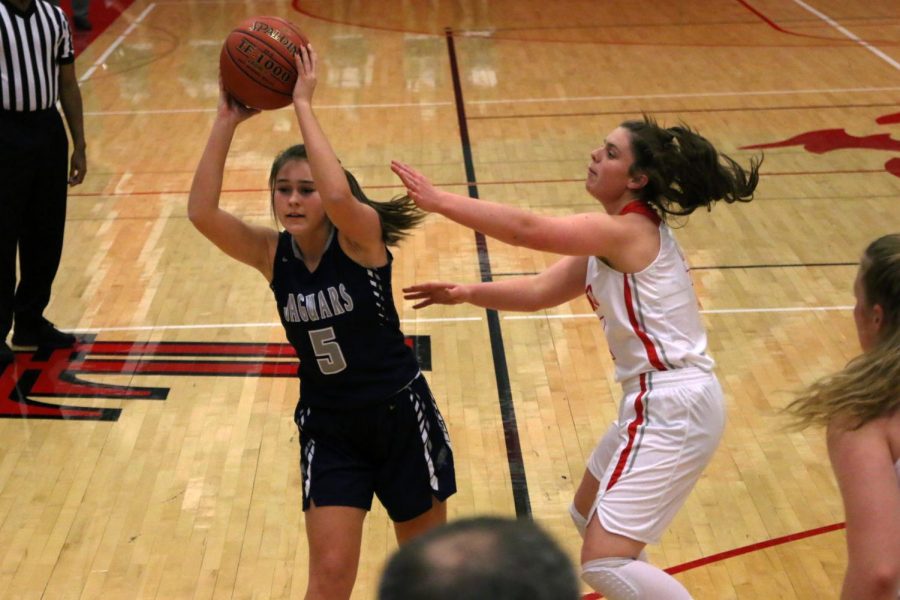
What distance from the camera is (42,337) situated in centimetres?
658

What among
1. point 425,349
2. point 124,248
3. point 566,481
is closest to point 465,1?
point 124,248

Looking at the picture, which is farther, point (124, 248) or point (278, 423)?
point (124, 248)

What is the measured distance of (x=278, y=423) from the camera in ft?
18.8

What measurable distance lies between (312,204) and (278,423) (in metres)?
2.34


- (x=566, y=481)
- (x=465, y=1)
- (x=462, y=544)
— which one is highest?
(x=462, y=544)

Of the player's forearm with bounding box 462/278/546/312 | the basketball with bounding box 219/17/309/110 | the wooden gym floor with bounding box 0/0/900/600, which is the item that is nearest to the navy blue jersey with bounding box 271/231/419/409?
the player's forearm with bounding box 462/278/546/312

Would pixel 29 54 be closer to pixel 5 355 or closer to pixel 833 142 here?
pixel 5 355

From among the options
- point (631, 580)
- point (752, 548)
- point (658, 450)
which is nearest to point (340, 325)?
point (658, 450)

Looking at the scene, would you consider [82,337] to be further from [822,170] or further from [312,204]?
[822,170]

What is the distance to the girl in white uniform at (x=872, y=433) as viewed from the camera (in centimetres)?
239

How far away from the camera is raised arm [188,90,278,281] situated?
3621 millimetres

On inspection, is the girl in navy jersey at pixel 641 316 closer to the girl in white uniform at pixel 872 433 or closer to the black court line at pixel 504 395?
Result: the girl in white uniform at pixel 872 433

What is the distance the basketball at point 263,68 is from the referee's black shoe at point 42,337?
123 inches

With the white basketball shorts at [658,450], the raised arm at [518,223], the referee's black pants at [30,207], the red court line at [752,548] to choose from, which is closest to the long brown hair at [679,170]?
the raised arm at [518,223]
